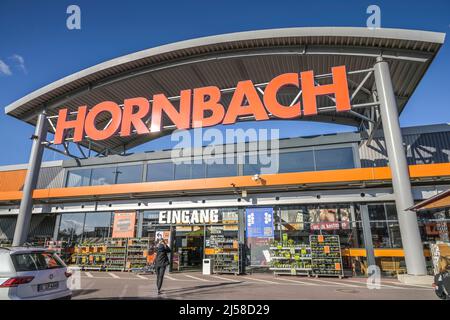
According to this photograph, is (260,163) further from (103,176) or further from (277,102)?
(103,176)

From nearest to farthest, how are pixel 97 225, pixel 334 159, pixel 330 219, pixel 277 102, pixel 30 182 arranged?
pixel 330 219
pixel 277 102
pixel 334 159
pixel 97 225
pixel 30 182

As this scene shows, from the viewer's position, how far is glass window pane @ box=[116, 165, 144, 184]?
18.4 metres

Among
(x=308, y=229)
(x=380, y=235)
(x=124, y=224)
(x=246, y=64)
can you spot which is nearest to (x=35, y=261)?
(x=124, y=224)

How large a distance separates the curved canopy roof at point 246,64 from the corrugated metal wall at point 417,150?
6.38 feet

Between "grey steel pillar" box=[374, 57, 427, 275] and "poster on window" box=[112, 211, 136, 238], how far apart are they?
43.9 ft

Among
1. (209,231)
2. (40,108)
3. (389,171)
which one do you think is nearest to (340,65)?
(389,171)

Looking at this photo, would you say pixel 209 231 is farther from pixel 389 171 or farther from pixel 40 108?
pixel 40 108

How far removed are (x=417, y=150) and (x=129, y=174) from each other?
56.3ft

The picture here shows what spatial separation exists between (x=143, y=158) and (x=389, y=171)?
14.2 m

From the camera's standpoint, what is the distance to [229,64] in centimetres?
1689

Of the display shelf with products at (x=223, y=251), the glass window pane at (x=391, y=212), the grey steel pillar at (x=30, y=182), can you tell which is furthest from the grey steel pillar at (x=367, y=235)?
the grey steel pillar at (x=30, y=182)

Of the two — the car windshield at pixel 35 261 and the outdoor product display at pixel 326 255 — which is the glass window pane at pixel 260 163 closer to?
the outdoor product display at pixel 326 255

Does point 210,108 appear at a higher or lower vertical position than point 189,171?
higher

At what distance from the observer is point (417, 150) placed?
49.0 feet
